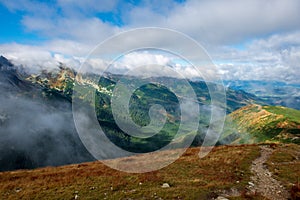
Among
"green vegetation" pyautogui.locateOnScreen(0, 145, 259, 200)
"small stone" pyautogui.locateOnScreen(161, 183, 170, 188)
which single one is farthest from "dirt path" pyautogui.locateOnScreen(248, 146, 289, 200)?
"small stone" pyautogui.locateOnScreen(161, 183, 170, 188)

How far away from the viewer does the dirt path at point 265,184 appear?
2120cm

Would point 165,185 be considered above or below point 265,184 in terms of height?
above

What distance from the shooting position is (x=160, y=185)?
2295 cm

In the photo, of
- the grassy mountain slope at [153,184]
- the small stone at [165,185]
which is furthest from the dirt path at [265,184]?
the small stone at [165,185]

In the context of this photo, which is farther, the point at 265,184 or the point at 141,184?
the point at 265,184

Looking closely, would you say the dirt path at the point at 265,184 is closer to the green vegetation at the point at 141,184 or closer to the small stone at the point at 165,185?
the green vegetation at the point at 141,184

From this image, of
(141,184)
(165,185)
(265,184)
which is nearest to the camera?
(165,185)

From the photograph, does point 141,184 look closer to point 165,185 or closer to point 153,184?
point 153,184

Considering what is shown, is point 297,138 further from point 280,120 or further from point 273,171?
point 273,171

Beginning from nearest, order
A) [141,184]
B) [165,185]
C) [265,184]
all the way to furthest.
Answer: [165,185], [141,184], [265,184]

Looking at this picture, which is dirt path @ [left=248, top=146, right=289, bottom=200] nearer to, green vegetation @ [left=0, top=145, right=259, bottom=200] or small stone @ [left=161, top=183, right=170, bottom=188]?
green vegetation @ [left=0, top=145, right=259, bottom=200]

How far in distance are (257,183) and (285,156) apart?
16.6 meters

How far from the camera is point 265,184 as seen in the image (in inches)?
944

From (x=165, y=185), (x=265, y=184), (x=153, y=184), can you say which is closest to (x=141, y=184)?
(x=153, y=184)
